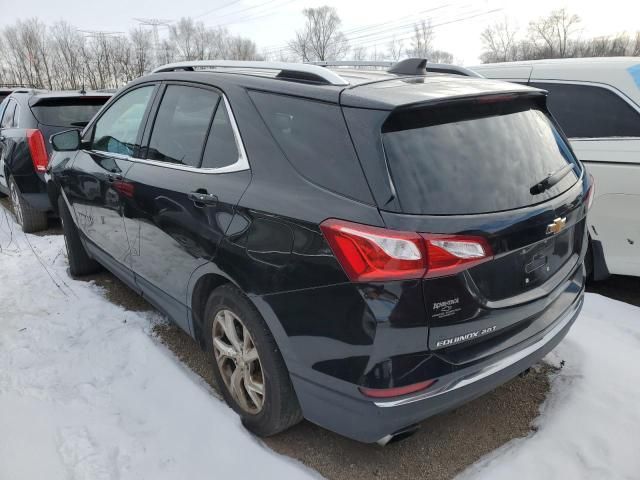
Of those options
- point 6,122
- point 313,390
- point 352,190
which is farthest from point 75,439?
point 6,122

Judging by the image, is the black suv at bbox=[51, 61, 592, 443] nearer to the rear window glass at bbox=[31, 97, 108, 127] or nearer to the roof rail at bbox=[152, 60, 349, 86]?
the roof rail at bbox=[152, 60, 349, 86]

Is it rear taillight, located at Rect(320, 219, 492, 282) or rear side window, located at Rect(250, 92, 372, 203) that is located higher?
rear side window, located at Rect(250, 92, 372, 203)

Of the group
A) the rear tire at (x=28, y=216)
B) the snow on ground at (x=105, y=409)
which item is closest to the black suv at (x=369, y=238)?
the snow on ground at (x=105, y=409)

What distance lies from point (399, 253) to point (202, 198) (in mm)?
1161

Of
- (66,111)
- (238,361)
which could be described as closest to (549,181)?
(238,361)

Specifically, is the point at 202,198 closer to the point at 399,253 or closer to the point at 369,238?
the point at 369,238

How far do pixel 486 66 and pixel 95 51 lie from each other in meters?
70.6

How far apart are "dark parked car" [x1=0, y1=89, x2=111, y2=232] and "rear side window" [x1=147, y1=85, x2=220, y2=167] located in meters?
3.66

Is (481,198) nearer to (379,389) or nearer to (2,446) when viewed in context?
(379,389)

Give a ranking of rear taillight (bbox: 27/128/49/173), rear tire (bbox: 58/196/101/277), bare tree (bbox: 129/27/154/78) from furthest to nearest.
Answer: bare tree (bbox: 129/27/154/78) < rear taillight (bbox: 27/128/49/173) < rear tire (bbox: 58/196/101/277)

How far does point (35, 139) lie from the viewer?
5949mm

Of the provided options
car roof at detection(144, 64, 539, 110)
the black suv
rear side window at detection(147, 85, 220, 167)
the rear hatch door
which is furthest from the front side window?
the rear hatch door

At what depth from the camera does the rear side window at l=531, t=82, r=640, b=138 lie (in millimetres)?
3729

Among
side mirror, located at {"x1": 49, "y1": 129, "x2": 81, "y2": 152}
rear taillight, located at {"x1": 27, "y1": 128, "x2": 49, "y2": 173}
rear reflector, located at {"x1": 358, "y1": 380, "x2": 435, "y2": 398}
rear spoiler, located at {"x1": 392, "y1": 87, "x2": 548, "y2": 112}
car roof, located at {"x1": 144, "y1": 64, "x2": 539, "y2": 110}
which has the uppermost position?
car roof, located at {"x1": 144, "y1": 64, "x2": 539, "y2": 110}
